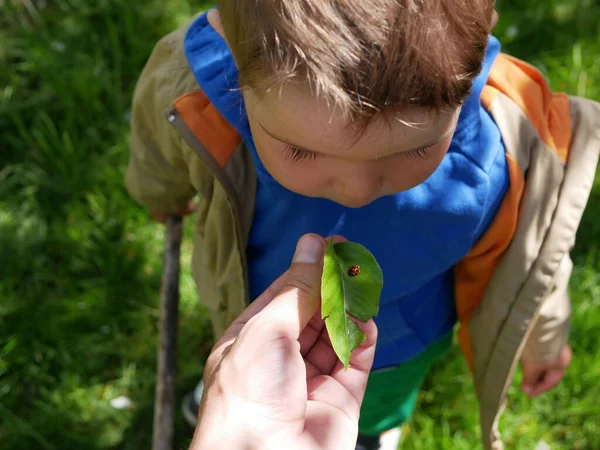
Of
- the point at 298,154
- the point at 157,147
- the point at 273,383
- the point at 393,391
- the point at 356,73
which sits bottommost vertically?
the point at 393,391

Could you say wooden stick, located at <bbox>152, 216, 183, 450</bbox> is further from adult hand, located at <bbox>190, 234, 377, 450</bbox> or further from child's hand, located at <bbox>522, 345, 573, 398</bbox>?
child's hand, located at <bbox>522, 345, 573, 398</bbox>

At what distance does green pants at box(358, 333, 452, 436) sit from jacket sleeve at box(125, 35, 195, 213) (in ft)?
2.44

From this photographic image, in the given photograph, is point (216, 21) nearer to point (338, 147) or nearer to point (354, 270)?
point (338, 147)

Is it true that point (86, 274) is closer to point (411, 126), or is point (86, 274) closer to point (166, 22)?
point (166, 22)

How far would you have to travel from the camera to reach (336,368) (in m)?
1.48

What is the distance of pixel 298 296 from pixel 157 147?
73cm

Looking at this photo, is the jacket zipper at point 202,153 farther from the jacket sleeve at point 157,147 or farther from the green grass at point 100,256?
the green grass at point 100,256

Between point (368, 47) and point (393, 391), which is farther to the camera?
point (393, 391)

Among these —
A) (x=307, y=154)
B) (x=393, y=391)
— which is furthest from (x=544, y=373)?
(x=307, y=154)

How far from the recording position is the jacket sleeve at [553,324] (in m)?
1.63

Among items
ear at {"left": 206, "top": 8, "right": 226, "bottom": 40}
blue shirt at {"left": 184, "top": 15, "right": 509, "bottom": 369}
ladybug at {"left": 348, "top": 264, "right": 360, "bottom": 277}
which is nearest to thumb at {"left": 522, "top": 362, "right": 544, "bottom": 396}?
blue shirt at {"left": 184, "top": 15, "right": 509, "bottom": 369}

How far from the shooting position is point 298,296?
129 cm

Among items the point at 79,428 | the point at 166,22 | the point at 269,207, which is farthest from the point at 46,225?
the point at 269,207

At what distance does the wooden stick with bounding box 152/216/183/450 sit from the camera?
7.00 feet
